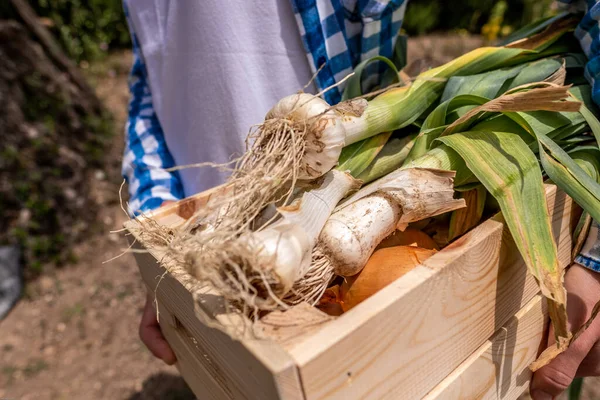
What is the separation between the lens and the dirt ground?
7.10ft

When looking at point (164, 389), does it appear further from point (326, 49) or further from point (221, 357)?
point (326, 49)

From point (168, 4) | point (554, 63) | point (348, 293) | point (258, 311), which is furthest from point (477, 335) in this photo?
point (168, 4)

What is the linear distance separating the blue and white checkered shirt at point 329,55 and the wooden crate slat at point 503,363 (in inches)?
6.0

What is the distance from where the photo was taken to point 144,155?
125cm

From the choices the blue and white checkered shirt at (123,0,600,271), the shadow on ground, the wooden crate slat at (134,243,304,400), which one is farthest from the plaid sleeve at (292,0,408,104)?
the shadow on ground

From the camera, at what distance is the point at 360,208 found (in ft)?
2.46

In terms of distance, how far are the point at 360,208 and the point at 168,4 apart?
0.73m

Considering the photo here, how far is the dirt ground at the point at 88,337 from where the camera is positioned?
2.16 m

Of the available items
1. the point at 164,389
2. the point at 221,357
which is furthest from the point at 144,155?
the point at 164,389

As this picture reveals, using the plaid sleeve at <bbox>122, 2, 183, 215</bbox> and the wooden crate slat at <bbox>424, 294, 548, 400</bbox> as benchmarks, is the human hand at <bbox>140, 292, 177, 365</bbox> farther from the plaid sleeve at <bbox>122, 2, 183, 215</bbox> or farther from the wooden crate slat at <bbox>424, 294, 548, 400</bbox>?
the wooden crate slat at <bbox>424, 294, 548, 400</bbox>

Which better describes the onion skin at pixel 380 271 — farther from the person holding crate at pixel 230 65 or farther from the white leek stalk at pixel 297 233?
the person holding crate at pixel 230 65

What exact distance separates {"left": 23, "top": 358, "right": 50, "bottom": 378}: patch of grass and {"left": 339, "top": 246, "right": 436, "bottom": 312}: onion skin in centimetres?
210

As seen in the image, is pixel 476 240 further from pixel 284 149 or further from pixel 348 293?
pixel 284 149

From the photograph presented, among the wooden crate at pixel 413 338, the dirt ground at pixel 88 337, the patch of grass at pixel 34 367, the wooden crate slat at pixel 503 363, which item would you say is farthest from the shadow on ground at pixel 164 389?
the wooden crate slat at pixel 503 363
